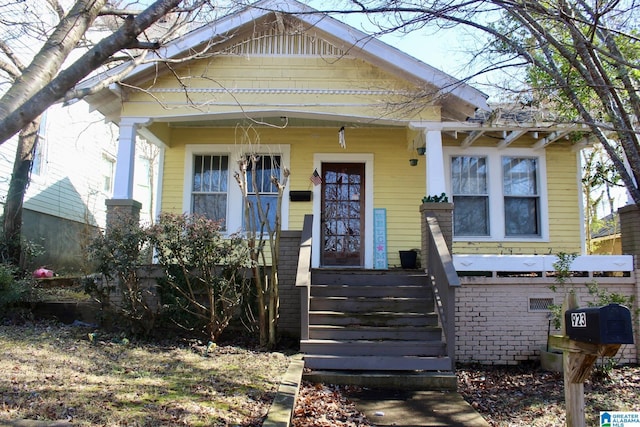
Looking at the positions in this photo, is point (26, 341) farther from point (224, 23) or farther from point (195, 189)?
point (224, 23)

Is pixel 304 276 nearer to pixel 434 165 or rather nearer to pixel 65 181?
pixel 434 165

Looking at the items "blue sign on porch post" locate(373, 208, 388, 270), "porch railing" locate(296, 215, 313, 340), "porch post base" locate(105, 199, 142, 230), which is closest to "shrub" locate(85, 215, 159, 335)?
"porch post base" locate(105, 199, 142, 230)

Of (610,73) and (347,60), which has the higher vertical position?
(347,60)

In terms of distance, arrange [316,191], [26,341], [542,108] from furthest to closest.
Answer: [316,191] → [542,108] → [26,341]

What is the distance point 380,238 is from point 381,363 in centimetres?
416

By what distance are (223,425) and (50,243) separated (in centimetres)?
1043

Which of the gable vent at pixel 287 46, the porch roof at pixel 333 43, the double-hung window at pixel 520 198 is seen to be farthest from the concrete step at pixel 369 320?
the gable vent at pixel 287 46

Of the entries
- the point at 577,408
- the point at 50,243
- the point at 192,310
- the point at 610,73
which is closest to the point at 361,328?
the point at 192,310

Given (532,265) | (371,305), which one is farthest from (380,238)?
(532,265)

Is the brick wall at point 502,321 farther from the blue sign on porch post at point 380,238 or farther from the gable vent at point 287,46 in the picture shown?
the gable vent at point 287,46

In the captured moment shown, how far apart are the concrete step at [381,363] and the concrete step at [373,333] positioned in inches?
21.2

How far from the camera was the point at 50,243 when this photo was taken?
12.6 metres

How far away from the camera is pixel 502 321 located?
7.96 meters

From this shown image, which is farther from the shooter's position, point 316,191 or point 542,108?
point 316,191
